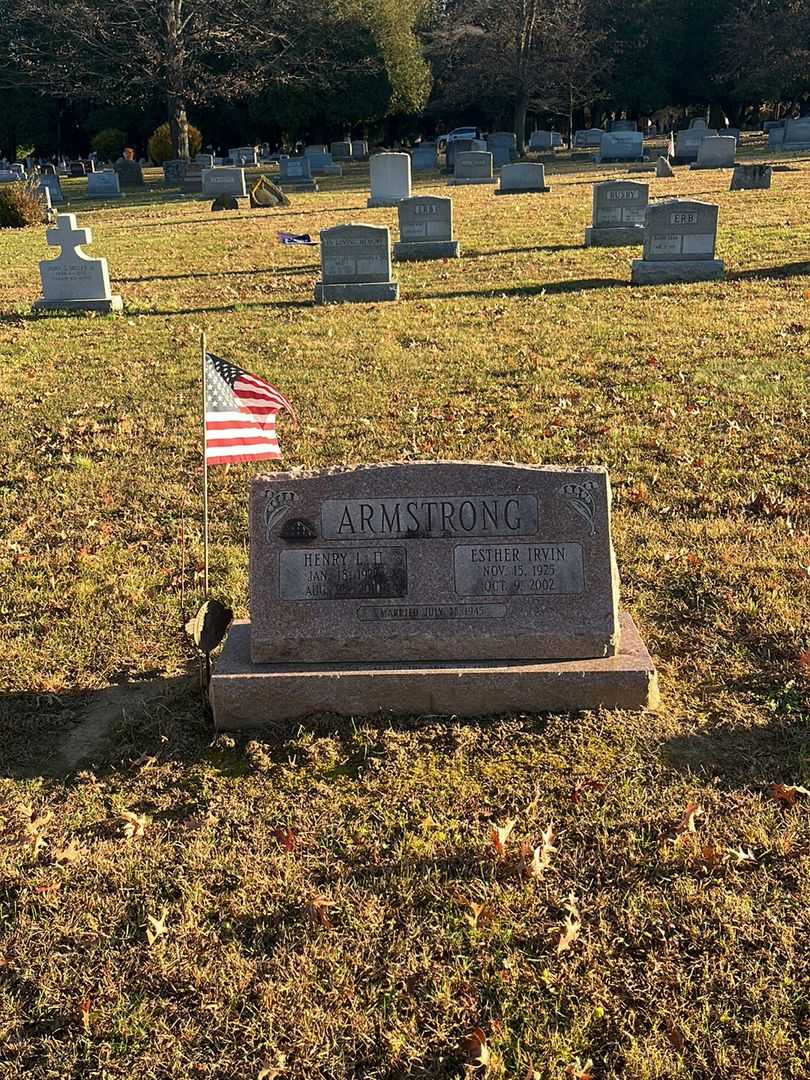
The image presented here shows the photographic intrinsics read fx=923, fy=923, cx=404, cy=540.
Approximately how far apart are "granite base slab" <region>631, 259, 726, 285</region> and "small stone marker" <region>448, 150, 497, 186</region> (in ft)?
70.3

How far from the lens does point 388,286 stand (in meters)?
13.7

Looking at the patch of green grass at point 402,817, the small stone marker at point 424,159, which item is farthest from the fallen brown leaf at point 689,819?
the small stone marker at point 424,159

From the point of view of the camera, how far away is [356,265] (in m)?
13.9

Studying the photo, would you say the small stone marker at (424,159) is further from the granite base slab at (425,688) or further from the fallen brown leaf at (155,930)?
the fallen brown leaf at (155,930)

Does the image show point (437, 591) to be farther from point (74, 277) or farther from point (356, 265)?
point (74, 277)

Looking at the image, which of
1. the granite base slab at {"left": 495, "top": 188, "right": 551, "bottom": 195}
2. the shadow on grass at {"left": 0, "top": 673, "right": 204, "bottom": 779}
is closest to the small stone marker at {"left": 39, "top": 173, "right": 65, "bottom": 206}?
the granite base slab at {"left": 495, "top": 188, "right": 551, "bottom": 195}

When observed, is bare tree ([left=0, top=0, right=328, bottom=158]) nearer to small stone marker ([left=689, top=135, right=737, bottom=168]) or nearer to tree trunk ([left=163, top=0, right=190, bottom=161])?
tree trunk ([left=163, top=0, right=190, bottom=161])

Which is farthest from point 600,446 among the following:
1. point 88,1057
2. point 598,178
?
point 598,178

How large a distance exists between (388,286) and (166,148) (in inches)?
1475

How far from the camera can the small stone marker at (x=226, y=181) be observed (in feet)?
103

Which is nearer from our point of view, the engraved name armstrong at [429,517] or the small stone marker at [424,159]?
the engraved name armstrong at [429,517]

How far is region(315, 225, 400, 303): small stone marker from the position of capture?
45.0ft

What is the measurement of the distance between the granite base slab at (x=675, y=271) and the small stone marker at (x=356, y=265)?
371cm

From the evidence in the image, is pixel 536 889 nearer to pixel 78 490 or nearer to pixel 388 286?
pixel 78 490
